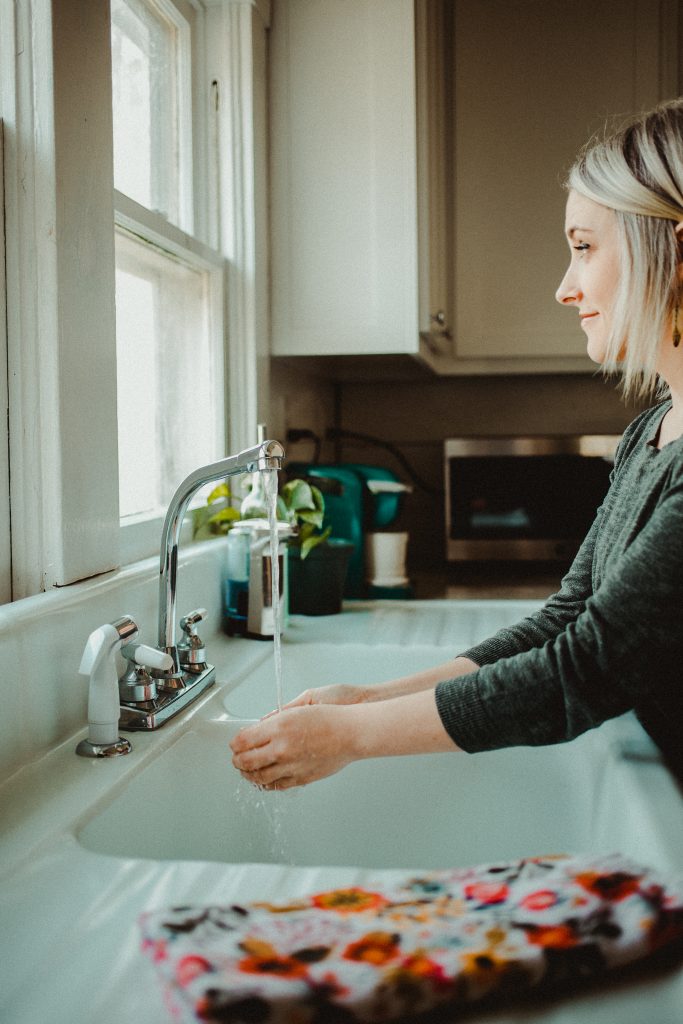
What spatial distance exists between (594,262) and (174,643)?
2.13 ft

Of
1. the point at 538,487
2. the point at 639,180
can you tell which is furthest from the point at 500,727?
the point at 538,487

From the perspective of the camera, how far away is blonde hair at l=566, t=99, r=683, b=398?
90cm

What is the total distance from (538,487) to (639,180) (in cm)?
160

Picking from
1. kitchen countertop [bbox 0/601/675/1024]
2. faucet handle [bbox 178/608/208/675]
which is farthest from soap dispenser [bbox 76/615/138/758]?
faucet handle [bbox 178/608/208/675]

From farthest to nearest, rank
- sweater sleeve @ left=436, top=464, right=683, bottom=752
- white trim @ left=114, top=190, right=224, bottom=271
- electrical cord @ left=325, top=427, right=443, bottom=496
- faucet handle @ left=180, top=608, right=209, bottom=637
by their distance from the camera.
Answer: electrical cord @ left=325, top=427, right=443, bottom=496 → white trim @ left=114, top=190, right=224, bottom=271 → faucet handle @ left=180, top=608, right=209, bottom=637 → sweater sleeve @ left=436, top=464, right=683, bottom=752

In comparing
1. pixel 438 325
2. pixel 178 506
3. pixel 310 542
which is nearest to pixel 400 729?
pixel 178 506

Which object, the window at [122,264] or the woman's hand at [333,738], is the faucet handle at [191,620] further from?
the woman's hand at [333,738]

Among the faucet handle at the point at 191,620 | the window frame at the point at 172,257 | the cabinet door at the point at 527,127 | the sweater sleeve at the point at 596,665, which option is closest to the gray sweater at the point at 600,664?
the sweater sleeve at the point at 596,665

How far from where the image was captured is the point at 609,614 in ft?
2.57

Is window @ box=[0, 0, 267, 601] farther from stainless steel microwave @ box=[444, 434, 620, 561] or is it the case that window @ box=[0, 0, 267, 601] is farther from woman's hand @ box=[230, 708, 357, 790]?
stainless steel microwave @ box=[444, 434, 620, 561]

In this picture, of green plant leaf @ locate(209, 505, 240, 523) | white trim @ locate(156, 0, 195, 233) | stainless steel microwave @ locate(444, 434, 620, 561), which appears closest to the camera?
green plant leaf @ locate(209, 505, 240, 523)

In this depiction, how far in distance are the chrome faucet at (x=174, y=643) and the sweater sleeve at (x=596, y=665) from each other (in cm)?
Result: 37

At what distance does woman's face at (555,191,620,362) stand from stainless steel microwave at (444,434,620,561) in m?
1.45

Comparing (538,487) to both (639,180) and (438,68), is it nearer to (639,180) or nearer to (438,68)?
(438,68)
